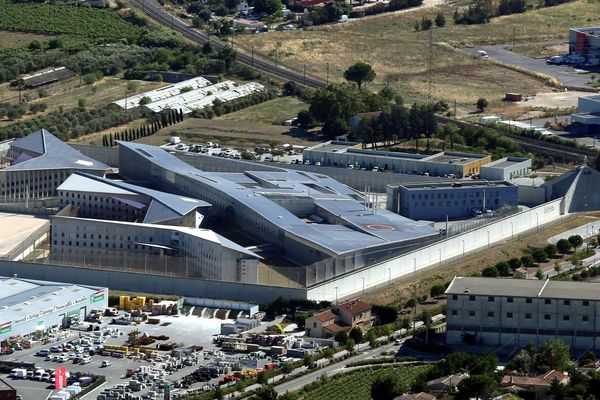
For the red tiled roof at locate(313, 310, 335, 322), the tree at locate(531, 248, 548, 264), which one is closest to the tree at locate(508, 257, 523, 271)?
the tree at locate(531, 248, 548, 264)

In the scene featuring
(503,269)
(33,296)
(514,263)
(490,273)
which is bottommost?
(514,263)

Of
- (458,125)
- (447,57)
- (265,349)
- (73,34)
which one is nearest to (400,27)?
(447,57)

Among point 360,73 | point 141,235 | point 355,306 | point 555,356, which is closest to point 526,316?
point 555,356

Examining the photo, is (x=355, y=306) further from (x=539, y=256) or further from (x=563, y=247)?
(x=563, y=247)

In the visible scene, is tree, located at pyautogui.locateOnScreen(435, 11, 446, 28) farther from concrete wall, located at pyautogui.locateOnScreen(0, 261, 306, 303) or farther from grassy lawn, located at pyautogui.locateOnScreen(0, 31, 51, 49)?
concrete wall, located at pyautogui.locateOnScreen(0, 261, 306, 303)

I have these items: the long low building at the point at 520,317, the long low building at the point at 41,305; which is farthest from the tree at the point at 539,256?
the long low building at the point at 41,305

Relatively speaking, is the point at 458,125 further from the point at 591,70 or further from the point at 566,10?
the point at 566,10
